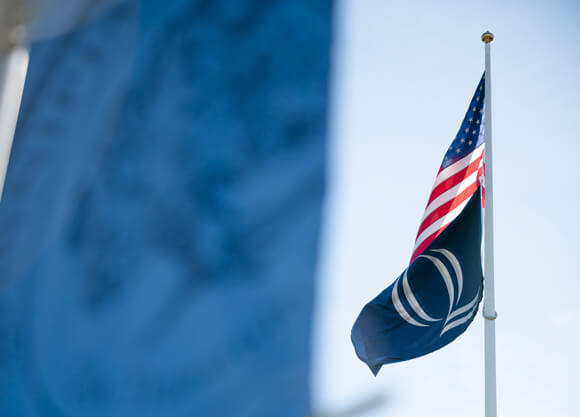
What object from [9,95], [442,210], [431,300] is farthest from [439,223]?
[9,95]

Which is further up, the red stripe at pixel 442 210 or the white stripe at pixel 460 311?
the red stripe at pixel 442 210

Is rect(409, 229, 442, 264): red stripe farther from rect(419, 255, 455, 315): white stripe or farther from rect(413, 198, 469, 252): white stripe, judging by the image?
rect(419, 255, 455, 315): white stripe

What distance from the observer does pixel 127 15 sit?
3.98ft

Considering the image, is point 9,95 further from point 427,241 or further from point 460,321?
point 427,241

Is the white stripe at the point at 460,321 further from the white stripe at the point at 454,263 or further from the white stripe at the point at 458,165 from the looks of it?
the white stripe at the point at 458,165

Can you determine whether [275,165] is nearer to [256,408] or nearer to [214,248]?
[214,248]

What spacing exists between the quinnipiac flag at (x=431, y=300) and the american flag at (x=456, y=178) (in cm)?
3

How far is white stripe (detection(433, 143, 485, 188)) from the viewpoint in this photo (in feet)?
21.5

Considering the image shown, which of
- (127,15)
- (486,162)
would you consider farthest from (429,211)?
(127,15)

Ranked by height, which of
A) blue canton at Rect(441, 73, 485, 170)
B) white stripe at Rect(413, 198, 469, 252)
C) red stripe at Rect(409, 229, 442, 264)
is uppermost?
blue canton at Rect(441, 73, 485, 170)

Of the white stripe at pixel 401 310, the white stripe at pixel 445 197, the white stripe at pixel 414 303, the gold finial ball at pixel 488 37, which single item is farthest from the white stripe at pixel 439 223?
the gold finial ball at pixel 488 37

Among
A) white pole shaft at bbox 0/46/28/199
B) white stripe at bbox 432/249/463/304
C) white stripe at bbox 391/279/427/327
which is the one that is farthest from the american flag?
white pole shaft at bbox 0/46/28/199

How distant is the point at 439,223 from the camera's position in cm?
634

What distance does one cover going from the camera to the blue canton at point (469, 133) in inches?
266
